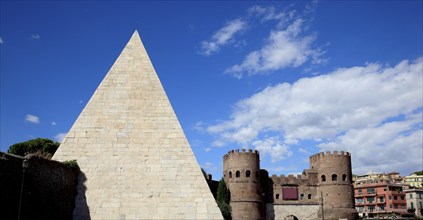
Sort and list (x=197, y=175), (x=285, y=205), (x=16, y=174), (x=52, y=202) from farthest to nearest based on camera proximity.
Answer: (x=285, y=205) < (x=197, y=175) < (x=52, y=202) < (x=16, y=174)

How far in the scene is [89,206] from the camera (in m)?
12.2

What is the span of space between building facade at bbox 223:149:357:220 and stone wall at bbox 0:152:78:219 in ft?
101

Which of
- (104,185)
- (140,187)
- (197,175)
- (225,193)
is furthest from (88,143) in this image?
(225,193)

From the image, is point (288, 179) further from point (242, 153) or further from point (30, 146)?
point (30, 146)

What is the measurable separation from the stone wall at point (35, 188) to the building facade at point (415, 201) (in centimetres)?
5975

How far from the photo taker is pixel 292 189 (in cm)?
4503

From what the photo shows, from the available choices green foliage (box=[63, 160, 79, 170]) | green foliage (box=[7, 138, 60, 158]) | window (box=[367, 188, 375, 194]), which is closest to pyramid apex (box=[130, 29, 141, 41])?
green foliage (box=[63, 160, 79, 170])

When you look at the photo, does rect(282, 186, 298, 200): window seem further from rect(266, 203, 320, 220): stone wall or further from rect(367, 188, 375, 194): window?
rect(367, 188, 375, 194): window

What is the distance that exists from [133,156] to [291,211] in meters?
35.0

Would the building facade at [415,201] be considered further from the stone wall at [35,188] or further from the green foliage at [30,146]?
the stone wall at [35,188]

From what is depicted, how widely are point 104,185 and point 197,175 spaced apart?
3.01 metres

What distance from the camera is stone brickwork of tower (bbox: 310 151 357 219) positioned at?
4184 cm

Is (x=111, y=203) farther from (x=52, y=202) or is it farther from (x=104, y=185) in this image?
(x=52, y=202)

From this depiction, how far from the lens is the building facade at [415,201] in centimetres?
5925
